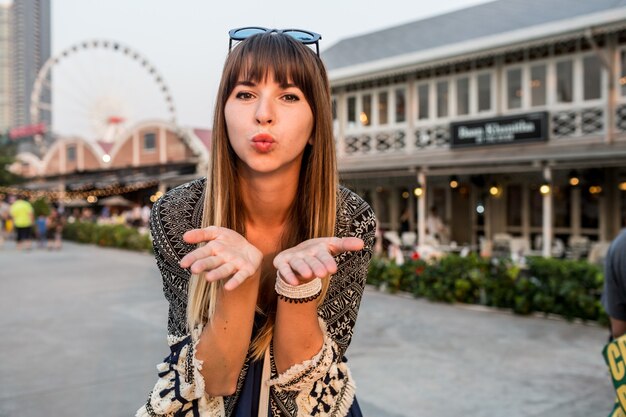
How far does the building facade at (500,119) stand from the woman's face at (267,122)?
11.8 metres

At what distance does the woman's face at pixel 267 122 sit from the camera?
4.29ft

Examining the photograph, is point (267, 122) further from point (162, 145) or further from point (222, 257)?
point (162, 145)

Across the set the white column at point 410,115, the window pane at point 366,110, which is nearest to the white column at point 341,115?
the window pane at point 366,110

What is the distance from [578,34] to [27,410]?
483 inches

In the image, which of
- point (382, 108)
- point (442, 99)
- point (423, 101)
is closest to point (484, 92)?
point (442, 99)

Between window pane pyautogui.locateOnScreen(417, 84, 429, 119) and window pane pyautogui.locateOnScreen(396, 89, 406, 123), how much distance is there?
0.52 meters

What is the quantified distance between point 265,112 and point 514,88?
14.6 m

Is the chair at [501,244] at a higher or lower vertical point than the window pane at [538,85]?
lower

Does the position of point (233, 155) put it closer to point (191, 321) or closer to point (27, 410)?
point (191, 321)

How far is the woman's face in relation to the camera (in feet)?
4.29

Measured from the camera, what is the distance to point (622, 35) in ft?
40.9

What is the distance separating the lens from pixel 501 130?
1408cm

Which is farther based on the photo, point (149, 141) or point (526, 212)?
point (149, 141)

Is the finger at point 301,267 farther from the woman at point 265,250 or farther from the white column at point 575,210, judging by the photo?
the white column at point 575,210
